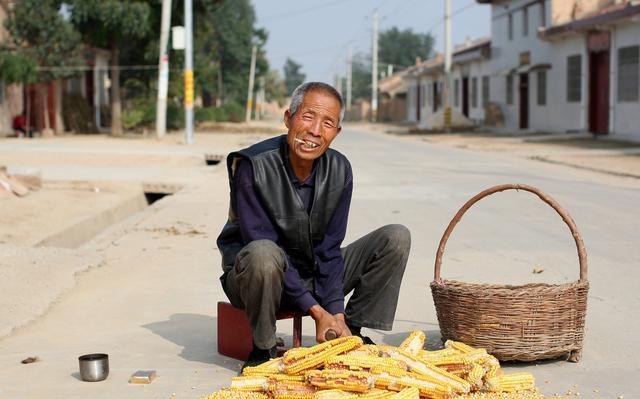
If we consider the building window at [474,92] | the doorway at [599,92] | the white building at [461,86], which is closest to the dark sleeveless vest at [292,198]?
the doorway at [599,92]

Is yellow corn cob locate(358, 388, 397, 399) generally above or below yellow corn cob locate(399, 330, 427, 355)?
below

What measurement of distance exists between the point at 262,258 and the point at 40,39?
3313cm

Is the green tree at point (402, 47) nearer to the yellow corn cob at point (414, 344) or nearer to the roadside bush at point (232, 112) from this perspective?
the roadside bush at point (232, 112)

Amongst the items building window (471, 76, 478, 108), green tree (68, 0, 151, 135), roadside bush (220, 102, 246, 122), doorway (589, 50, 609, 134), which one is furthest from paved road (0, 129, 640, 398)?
roadside bush (220, 102, 246, 122)

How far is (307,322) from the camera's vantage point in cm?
625

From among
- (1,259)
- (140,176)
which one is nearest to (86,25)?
(140,176)

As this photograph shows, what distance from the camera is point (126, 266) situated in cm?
869

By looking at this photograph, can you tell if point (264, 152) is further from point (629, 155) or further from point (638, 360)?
point (629, 155)

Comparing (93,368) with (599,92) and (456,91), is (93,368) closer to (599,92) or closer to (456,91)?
(599,92)

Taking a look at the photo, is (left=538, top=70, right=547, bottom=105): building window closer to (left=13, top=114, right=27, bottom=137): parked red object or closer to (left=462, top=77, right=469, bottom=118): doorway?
(left=462, top=77, right=469, bottom=118): doorway

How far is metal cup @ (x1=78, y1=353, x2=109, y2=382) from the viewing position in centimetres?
478

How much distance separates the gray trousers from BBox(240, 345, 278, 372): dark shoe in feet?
0.30

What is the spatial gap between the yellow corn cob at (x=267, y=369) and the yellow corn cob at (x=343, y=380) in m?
0.22

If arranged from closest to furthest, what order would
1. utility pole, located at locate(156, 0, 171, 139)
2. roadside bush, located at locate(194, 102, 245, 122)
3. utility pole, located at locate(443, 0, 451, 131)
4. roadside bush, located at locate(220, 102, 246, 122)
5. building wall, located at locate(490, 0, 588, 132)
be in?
utility pole, located at locate(156, 0, 171, 139)
building wall, located at locate(490, 0, 588, 132)
utility pole, located at locate(443, 0, 451, 131)
roadside bush, located at locate(194, 102, 245, 122)
roadside bush, located at locate(220, 102, 246, 122)
